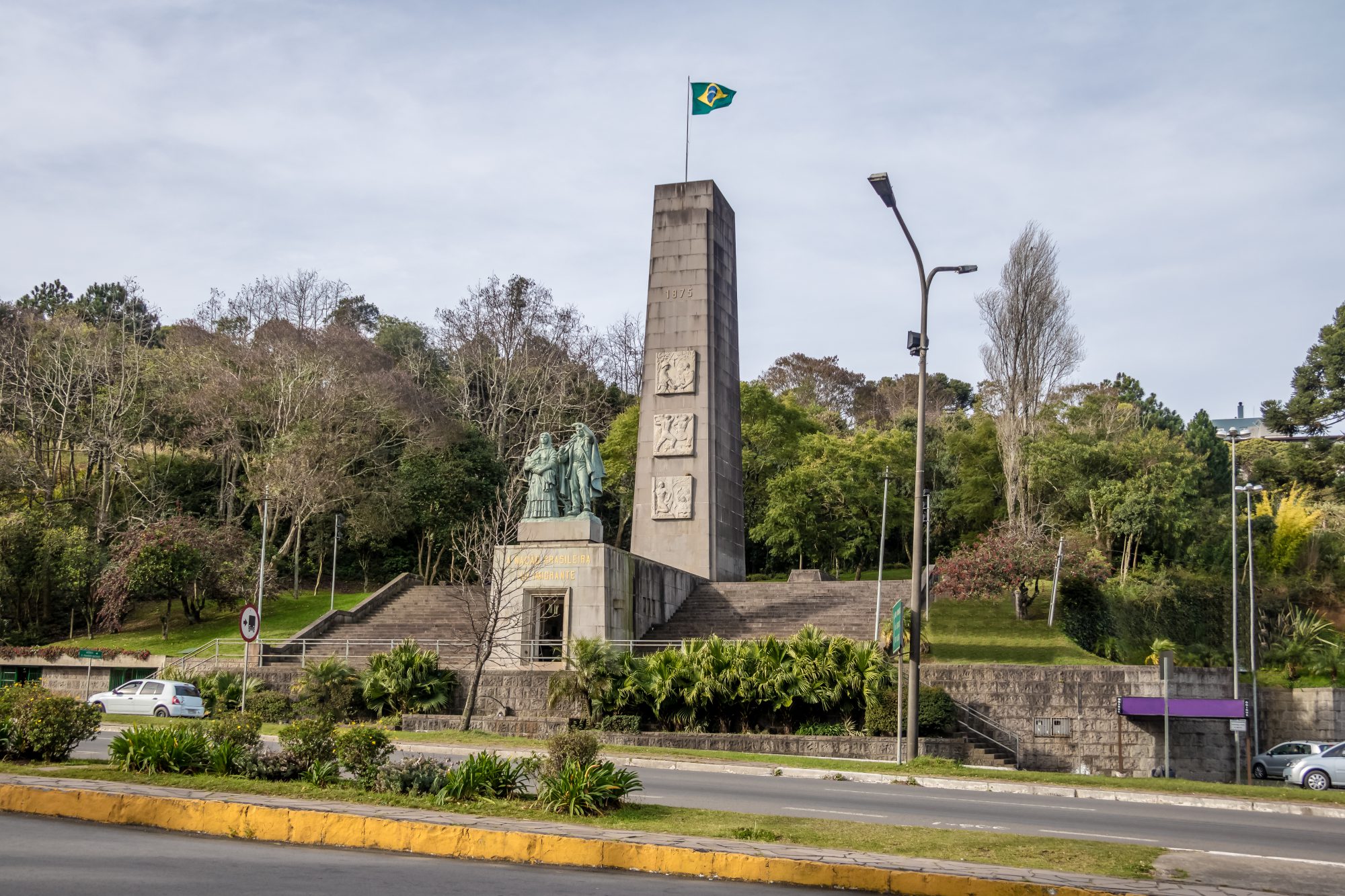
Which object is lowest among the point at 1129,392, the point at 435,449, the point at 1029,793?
the point at 1029,793

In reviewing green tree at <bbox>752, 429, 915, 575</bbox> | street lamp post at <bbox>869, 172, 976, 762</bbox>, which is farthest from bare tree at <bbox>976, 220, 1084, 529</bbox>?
street lamp post at <bbox>869, 172, 976, 762</bbox>

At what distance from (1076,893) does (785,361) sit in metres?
75.0

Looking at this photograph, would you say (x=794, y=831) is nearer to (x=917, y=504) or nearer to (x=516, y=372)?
(x=917, y=504)

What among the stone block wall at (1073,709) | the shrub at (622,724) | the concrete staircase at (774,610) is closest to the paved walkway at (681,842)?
the shrub at (622,724)

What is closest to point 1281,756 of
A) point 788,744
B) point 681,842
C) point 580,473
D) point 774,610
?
point 788,744

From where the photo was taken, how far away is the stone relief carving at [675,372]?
37812 mm

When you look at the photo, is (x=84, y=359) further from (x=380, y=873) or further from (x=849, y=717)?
(x=380, y=873)

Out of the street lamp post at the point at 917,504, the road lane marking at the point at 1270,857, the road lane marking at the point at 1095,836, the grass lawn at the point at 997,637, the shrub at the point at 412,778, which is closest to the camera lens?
the road lane marking at the point at 1270,857

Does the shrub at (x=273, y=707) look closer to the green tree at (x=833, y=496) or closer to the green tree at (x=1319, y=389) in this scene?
the green tree at (x=833, y=496)

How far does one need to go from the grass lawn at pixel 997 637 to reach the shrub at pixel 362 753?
19543 millimetres

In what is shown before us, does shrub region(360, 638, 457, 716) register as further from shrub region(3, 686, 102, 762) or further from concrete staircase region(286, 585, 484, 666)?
shrub region(3, 686, 102, 762)

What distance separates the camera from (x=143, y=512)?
49.0 metres

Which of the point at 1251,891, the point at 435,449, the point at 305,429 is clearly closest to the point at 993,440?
the point at 435,449

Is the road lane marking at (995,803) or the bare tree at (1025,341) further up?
the bare tree at (1025,341)
